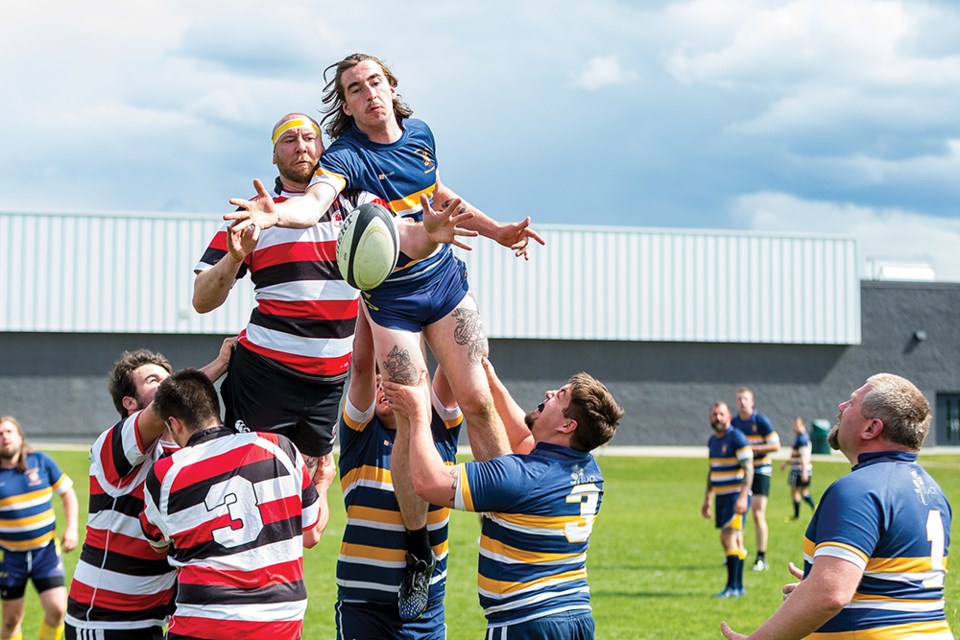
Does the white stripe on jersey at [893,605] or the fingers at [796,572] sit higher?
the fingers at [796,572]

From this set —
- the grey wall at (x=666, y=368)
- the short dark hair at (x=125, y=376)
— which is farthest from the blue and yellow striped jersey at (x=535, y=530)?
the grey wall at (x=666, y=368)

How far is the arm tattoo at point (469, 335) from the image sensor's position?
5832 millimetres

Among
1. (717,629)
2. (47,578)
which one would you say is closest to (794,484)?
(717,629)

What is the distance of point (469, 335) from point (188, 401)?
→ 62.5 inches

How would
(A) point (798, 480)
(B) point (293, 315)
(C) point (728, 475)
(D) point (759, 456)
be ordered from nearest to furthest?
(B) point (293, 315), (C) point (728, 475), (D) point (759, 456), (A) point (798, 480)

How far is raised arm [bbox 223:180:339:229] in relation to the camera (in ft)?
15.4

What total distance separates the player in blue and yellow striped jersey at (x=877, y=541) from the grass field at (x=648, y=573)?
5.63m

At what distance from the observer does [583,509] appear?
5129mm

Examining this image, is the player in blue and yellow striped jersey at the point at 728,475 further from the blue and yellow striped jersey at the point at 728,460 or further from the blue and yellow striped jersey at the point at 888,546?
the blue and yellow striped jersey at the point at 888,546

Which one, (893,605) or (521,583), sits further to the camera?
(521,583)

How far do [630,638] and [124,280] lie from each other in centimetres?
3518

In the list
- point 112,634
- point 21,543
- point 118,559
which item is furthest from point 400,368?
point 21,543

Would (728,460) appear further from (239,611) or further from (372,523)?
(239,611)

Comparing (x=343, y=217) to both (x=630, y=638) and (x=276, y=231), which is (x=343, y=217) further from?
(x=630, y=638)
